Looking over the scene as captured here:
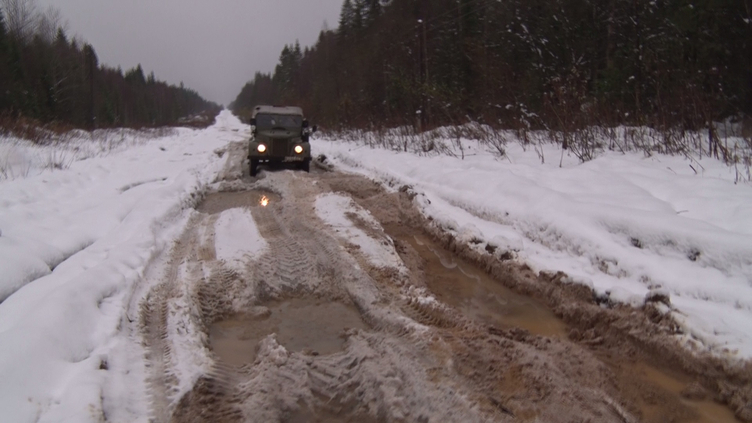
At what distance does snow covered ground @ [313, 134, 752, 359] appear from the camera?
3.53 meters

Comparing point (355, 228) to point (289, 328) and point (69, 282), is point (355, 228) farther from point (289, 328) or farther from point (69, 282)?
point (69, 282)

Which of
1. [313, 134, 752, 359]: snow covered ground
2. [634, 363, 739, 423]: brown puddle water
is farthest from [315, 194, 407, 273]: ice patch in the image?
[634, 363, 739, 423]: brown puddle water

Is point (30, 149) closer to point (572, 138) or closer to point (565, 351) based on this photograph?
point (572, 138)

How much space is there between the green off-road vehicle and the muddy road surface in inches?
298

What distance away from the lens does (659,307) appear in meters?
3.52

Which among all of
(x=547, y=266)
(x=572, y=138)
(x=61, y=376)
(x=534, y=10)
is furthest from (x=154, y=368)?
(x=534, y=10)

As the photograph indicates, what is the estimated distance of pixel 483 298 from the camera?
430 cm

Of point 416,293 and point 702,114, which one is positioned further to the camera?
point 702,114

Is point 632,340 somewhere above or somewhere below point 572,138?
below

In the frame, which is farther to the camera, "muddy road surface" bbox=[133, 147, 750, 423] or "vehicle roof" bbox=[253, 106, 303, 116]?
"vehicle roof" bbox=[253, 106, 303, 116]

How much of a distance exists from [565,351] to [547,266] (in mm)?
1563

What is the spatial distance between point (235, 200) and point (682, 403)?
A: 25.4 ft

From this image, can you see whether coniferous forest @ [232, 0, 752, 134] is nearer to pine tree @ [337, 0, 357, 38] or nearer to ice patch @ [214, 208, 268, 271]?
ice patch @ [214, 208, 268, 271]

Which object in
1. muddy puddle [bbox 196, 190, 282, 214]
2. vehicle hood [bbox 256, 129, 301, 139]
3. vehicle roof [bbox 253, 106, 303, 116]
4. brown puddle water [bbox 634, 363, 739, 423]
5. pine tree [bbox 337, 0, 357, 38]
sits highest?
pine tree [bbox 337, 0, 357, 38]
